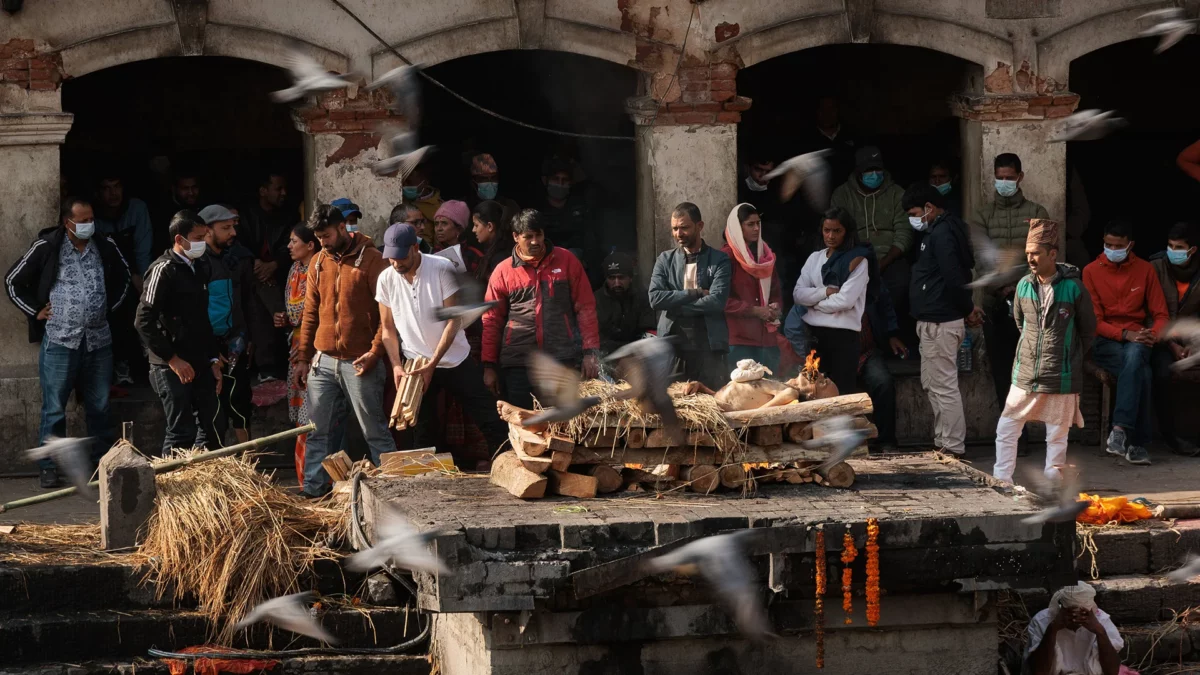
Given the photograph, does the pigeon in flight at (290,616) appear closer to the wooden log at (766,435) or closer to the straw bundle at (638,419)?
the straw bundle at (638,419)

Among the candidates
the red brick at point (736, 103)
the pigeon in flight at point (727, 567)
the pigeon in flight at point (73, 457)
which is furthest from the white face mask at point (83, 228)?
the pigeon in flight at point (727, 567)

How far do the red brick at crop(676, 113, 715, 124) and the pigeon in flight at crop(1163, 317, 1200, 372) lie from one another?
360 cm

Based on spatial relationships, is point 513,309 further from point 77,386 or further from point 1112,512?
point 1112,512

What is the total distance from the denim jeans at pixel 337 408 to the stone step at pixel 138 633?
1656 mm

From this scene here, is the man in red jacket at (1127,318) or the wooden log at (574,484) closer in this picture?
the wooden log at (574,484)

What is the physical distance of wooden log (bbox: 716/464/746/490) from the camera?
9.33 m

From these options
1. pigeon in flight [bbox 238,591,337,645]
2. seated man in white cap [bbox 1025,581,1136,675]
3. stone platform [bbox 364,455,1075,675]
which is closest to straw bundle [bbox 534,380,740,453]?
stone platform [bbox 364,455,1075,675]

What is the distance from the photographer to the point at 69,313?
11.9 meters

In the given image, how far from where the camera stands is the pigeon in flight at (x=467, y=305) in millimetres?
10953

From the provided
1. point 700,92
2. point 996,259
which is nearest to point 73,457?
point 700,92

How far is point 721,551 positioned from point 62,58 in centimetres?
641

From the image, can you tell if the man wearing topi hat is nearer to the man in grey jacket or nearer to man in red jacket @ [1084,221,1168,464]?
man in red jacket @ [1084,221,1168,464]

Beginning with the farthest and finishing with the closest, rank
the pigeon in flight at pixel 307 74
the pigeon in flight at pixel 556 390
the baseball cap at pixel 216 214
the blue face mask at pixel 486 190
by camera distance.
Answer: the blue face mask at pixel 486 190
the baseball cap at pixel 216 214
the pigeon in flight at pixel 307 74
the pigeon in flight at pixel 556 390

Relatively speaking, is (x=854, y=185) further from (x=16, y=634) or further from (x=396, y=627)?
(x=16, y=634)
